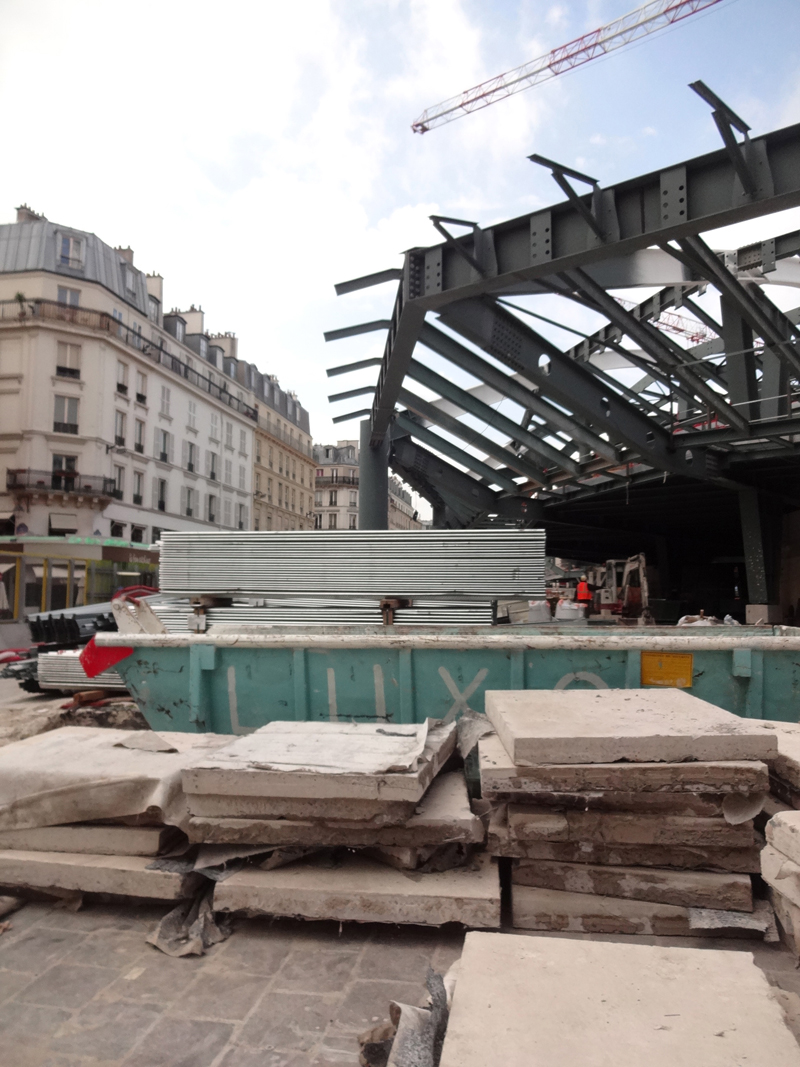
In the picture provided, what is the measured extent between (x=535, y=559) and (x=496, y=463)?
11630 millimetres

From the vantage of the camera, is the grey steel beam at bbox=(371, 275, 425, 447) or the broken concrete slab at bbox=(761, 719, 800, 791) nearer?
the broken concrete slab at bbox=(761, 719, 800, 791)

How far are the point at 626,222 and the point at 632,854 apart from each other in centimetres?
632

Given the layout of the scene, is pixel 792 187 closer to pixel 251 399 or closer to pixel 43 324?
pixel 43 324

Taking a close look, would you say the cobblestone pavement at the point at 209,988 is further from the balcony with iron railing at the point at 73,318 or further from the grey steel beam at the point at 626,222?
the balcony with iron railing at the point at 73,318

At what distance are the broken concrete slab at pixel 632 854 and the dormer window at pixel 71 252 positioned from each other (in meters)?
43.9

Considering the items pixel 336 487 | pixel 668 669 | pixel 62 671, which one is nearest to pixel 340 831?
pixel 668 669

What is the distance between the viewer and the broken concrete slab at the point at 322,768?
3.06 metres

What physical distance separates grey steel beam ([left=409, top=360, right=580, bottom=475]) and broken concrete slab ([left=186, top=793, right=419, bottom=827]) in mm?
8982

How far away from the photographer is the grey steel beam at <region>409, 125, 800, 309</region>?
21.1 feet

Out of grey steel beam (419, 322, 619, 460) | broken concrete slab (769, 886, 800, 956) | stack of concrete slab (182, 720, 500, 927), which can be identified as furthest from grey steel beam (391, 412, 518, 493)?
broken concrete slab (769, 886, 800, 956)

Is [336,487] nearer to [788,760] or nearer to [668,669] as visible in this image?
[668,669]

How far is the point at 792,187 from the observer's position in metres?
6.32

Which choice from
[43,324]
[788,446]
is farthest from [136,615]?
[43,324]

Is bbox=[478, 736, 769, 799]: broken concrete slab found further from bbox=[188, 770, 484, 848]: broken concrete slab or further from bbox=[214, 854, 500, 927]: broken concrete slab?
bbox=[214, 854, 500, 927]: broken concrete slab
